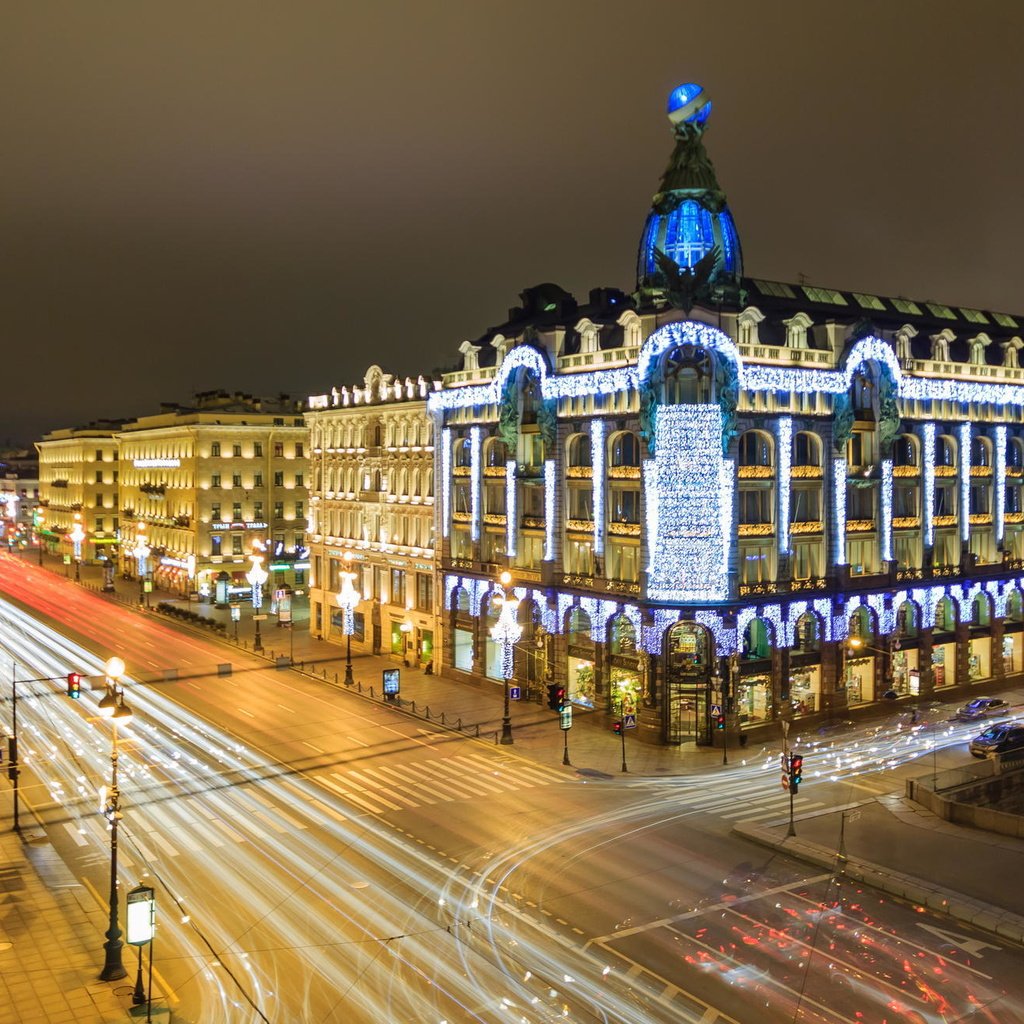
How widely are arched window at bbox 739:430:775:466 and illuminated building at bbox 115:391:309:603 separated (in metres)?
64.6

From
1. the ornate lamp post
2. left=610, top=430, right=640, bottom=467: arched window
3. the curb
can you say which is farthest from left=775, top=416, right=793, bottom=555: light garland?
the ornate lamp post

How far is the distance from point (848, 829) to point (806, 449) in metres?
24.7

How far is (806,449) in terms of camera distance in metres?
58.2

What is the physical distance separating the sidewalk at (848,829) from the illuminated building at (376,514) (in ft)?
31.4

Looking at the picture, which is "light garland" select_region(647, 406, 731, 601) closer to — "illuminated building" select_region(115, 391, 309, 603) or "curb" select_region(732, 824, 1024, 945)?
"curb" select_region(732, 824, 1024, 945)

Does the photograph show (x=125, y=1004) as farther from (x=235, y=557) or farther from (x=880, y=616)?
(x=235, y=557)

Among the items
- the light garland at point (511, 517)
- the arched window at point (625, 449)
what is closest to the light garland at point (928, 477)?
the arched window at point (625, 449)

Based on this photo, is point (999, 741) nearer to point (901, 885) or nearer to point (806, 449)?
point (806, 449)

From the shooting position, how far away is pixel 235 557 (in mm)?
110875

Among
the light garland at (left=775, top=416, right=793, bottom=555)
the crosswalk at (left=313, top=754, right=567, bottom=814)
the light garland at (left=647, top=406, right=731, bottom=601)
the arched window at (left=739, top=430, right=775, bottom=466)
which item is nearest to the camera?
the crosswalk at (left=313, top=754, right=567, bottom=814)

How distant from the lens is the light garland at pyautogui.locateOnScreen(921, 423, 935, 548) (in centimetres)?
6328

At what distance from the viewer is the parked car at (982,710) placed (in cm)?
5862

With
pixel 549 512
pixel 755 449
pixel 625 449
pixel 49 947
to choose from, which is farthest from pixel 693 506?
pixel 49 947

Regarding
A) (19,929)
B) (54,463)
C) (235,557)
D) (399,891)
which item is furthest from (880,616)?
(54,463)
